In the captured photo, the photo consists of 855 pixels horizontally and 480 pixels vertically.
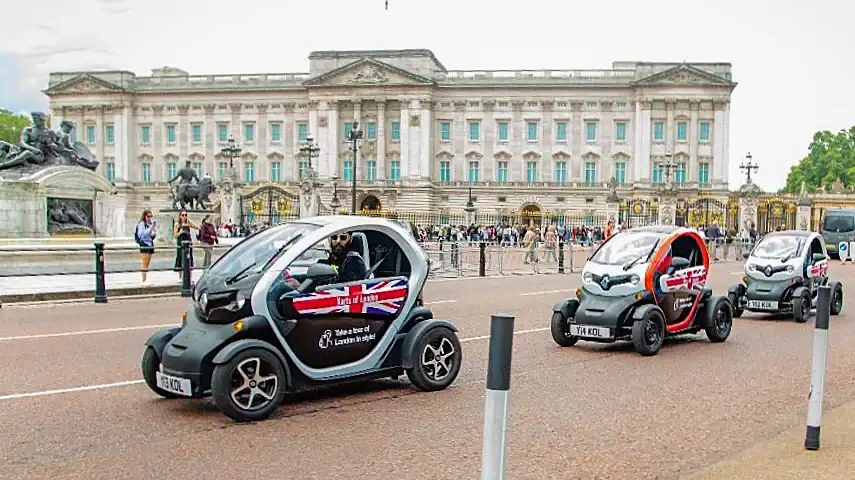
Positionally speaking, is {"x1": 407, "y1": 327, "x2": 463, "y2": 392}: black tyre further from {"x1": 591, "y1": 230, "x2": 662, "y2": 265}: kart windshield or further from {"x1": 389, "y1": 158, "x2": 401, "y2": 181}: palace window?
{"x1": 389, "y1": 158, "x2": 401, "y2": 181}: palace window

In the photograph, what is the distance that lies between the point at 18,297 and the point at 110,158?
8180 centimetres

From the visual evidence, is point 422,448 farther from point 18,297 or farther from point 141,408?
point 18,297

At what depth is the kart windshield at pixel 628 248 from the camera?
39.2ft

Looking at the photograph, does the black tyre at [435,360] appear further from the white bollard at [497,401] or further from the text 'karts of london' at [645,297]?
the white bollard at [497,401]

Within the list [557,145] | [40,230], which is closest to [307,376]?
[40,230]

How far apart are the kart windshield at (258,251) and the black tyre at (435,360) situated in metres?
1.57

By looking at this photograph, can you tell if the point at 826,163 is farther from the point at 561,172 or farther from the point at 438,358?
the point at 438,358

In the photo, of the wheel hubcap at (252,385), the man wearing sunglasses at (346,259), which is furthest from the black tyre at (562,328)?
the wheel hubcap at (252,385)

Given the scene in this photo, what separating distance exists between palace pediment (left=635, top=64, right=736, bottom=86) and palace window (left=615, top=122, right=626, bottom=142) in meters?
4.75

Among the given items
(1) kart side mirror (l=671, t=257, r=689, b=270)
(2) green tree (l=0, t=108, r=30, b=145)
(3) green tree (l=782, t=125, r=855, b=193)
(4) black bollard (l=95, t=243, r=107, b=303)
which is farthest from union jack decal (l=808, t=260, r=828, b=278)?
(2) green tree (l=0, t=108, r=30, b=145)

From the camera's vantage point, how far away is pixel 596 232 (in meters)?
62.2

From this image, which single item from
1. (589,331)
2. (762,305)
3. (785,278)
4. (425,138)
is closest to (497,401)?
(589,331)

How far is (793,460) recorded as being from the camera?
251 inches

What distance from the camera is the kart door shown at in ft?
39.5
